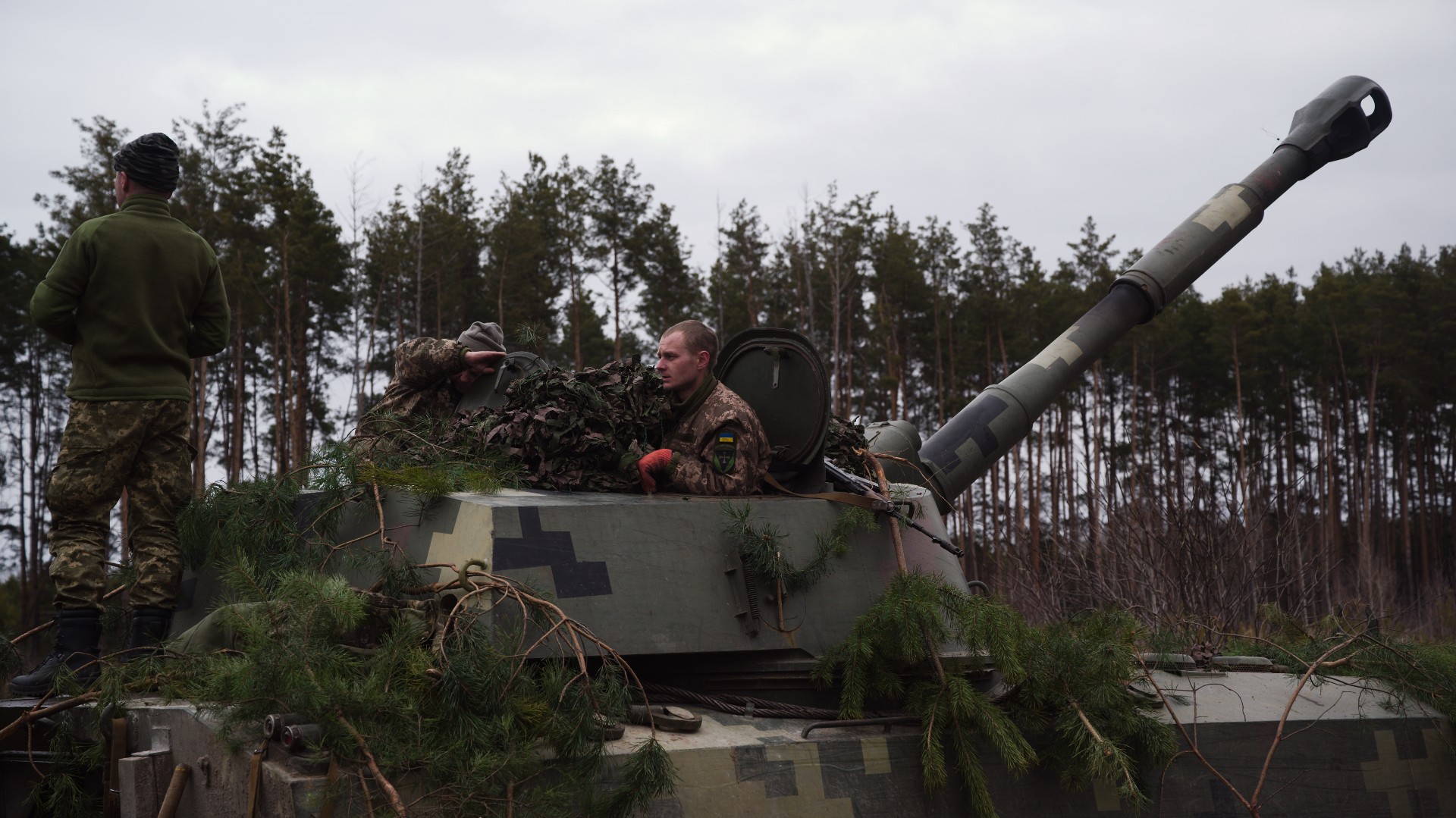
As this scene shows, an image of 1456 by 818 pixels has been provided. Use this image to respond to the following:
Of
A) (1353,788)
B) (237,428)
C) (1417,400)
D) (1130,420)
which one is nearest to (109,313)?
(1353,788)

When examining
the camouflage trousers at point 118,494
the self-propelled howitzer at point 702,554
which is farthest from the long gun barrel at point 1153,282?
the camouflage trousers at point 118,494

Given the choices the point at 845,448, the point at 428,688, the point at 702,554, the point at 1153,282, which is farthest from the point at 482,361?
the point at 1153,282

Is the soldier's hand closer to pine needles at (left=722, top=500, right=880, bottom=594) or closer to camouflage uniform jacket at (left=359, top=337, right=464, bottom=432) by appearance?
camouflage uniform jacket at (left=359, top=337, right=464, bottom=432)

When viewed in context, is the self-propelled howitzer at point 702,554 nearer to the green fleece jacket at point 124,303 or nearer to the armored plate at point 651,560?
the armored plate at point 651,560

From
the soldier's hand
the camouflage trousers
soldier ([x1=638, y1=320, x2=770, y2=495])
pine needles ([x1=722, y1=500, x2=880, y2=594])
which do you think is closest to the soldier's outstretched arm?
the camouflage trousers

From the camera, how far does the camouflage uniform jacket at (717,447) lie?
4.77m

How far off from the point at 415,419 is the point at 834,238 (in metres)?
27.3

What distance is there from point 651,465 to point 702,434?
0.25 meters

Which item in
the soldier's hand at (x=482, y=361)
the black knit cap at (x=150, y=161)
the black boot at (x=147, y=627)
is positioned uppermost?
the black knit cap at (x=150, y=161)

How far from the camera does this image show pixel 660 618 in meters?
4.19

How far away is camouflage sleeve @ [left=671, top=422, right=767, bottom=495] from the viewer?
15.6ft

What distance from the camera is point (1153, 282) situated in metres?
8.00

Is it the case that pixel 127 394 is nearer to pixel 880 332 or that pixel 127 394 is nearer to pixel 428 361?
pixel 428 361

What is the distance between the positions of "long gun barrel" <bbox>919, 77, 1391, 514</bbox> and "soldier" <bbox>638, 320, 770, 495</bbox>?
8.78 ft
